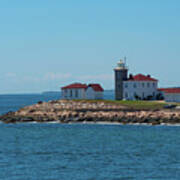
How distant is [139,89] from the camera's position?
287 feet

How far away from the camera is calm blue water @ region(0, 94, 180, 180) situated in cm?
3159

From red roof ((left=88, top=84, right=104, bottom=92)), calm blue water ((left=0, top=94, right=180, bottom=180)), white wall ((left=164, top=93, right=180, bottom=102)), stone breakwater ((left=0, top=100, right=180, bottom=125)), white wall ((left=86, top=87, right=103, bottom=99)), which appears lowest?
calm blue water ((left=0, top=94, right=180, bottom=180))

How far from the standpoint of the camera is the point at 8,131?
58.3 m

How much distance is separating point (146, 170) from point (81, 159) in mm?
5943

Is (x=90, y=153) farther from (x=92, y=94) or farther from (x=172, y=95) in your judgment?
(x=92, y=94)

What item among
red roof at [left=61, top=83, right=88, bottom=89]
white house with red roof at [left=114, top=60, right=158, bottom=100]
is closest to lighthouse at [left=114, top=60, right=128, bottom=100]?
white house with red roof at [left=114, top=60, right=158, bottom=100]

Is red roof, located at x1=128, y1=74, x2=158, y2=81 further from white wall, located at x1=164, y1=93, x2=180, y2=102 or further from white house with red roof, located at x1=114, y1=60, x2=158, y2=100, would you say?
white wall, located at x1=164, y1=93, x2=180, y2=102

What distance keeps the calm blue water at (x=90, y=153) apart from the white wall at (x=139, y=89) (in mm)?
28607

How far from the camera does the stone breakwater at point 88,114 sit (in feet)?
208

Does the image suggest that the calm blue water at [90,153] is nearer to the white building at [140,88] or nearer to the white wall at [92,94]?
the white building at [140,88]

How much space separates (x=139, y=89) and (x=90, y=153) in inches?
1926

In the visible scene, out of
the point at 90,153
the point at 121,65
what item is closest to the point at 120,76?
the point at 121,65

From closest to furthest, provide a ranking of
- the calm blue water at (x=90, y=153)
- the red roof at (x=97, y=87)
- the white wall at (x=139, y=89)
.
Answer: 1. the calm blue water at (x=90, y=153)
2. the white wall at (x=139, y=89)
3. the red roof at (x=97, y=87)

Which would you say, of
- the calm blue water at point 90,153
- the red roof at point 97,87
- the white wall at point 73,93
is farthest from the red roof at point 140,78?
the calm blue water at point 90,153
